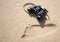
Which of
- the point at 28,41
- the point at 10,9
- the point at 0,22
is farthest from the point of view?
the point at 10,9

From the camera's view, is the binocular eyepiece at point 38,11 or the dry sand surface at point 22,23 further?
the binocular eyepiece at point 38,11

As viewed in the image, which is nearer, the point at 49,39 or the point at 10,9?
the point at 49,39

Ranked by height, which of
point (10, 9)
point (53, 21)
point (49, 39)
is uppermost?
point (10, 9)

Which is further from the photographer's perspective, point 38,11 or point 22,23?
point 38,11

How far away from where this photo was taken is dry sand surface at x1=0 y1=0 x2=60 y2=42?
6.40ft

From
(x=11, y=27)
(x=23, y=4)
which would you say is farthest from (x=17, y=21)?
(x=23, y=4)

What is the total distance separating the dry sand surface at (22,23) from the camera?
1.95 meters

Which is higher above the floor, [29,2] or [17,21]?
[29,2]

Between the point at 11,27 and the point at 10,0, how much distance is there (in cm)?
Result: 46

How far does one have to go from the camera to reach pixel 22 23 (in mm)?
2076

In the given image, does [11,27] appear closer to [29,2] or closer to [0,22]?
[0,22]

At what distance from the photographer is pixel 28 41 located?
6.32 ft

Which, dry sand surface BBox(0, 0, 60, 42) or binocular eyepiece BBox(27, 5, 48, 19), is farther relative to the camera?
binocular eyepiece BBox(27, 5, 48, 19)

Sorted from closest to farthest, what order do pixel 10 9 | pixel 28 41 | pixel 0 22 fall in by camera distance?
1. pixel 28 41
2. pixel 0 22
3. pixel 10 9
